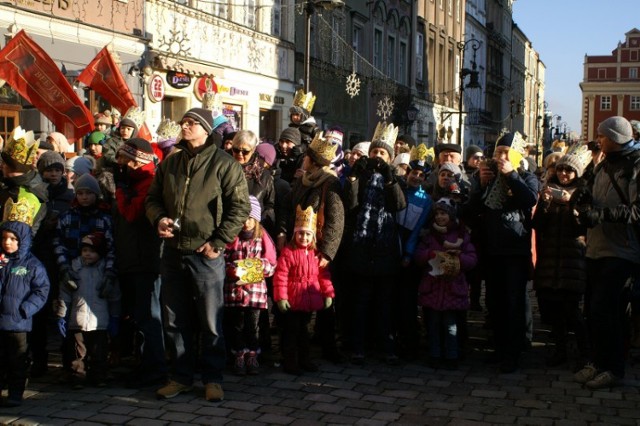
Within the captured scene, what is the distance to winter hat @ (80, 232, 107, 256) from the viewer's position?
22.9 ft

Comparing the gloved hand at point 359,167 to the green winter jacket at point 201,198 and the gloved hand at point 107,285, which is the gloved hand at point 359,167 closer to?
the green winter jacket at point 201,198

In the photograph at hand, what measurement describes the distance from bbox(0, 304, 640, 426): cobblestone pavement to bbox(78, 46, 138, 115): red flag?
5389mm

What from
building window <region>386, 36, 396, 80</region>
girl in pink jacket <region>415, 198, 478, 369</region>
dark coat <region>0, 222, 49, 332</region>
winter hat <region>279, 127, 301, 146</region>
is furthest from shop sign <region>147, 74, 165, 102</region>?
building window <region>386, 36, 396, 80</region>

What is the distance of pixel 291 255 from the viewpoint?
7.63 m

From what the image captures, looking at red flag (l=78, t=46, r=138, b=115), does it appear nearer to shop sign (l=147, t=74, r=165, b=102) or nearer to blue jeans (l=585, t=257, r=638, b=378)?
shop sign (l=147, t=74, r=165, b=102)

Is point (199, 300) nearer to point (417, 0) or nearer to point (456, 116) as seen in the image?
point (417, 0)

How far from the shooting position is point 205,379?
6.77m

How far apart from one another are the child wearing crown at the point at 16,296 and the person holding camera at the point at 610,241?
13.8 feet

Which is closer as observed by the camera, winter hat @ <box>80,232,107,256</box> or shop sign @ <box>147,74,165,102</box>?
winter hat @ <box>80,232,107,256</box>

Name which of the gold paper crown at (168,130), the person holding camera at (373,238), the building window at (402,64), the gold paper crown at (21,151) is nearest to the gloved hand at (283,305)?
the person holding camera at (373,238)

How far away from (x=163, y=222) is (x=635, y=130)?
658 cm

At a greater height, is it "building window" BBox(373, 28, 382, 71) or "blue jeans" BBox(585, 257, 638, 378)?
"building window" BBox(373, 28, 382, 71)

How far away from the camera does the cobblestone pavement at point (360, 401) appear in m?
6.27

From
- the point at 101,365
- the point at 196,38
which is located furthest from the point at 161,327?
the point at 196,38
